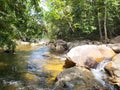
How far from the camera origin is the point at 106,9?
25.8 m

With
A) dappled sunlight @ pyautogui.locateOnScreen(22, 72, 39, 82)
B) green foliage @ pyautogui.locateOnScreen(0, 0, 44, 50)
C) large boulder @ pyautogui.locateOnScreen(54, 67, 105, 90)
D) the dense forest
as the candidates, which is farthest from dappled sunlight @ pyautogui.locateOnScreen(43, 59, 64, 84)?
green foliage @ pyautogui.locateOnScreen(0, 0, 44, 50)

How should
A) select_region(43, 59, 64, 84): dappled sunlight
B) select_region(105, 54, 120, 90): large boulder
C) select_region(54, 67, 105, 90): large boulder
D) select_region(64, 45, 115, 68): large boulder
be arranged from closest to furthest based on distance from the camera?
select_region(54, 67, 105, 90): large boulder → select_region(105, 54, 120, 90): large boulder → select_region(43, 59, 64, 84): dappled sunlight → select_region(64, 45, 115, 68): large boulder

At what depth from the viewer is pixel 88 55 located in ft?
45.6

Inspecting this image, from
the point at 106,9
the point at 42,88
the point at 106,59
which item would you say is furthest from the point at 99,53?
the point at 106,9

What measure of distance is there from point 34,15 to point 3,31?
1.45 meters

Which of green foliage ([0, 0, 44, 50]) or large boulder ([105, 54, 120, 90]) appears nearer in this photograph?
green foliage ([0, 0, 44, 50])

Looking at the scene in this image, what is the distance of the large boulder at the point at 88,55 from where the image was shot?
13.6 m

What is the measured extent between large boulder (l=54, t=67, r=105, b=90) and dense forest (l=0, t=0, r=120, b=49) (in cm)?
213

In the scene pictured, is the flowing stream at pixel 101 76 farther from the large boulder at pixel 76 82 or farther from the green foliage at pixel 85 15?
the green foliage at pixel 85 15

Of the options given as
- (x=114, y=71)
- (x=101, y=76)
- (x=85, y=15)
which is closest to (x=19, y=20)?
(x=114, y=71)

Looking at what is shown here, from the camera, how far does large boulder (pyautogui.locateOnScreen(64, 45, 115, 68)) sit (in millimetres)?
13586

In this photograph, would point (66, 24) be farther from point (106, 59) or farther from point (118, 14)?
point (106, 59)

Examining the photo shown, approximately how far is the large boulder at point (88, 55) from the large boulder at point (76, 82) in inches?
115

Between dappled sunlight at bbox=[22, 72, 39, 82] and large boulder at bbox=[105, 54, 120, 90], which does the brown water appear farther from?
large boulder at bbox=[105, 54, 120, 90]
